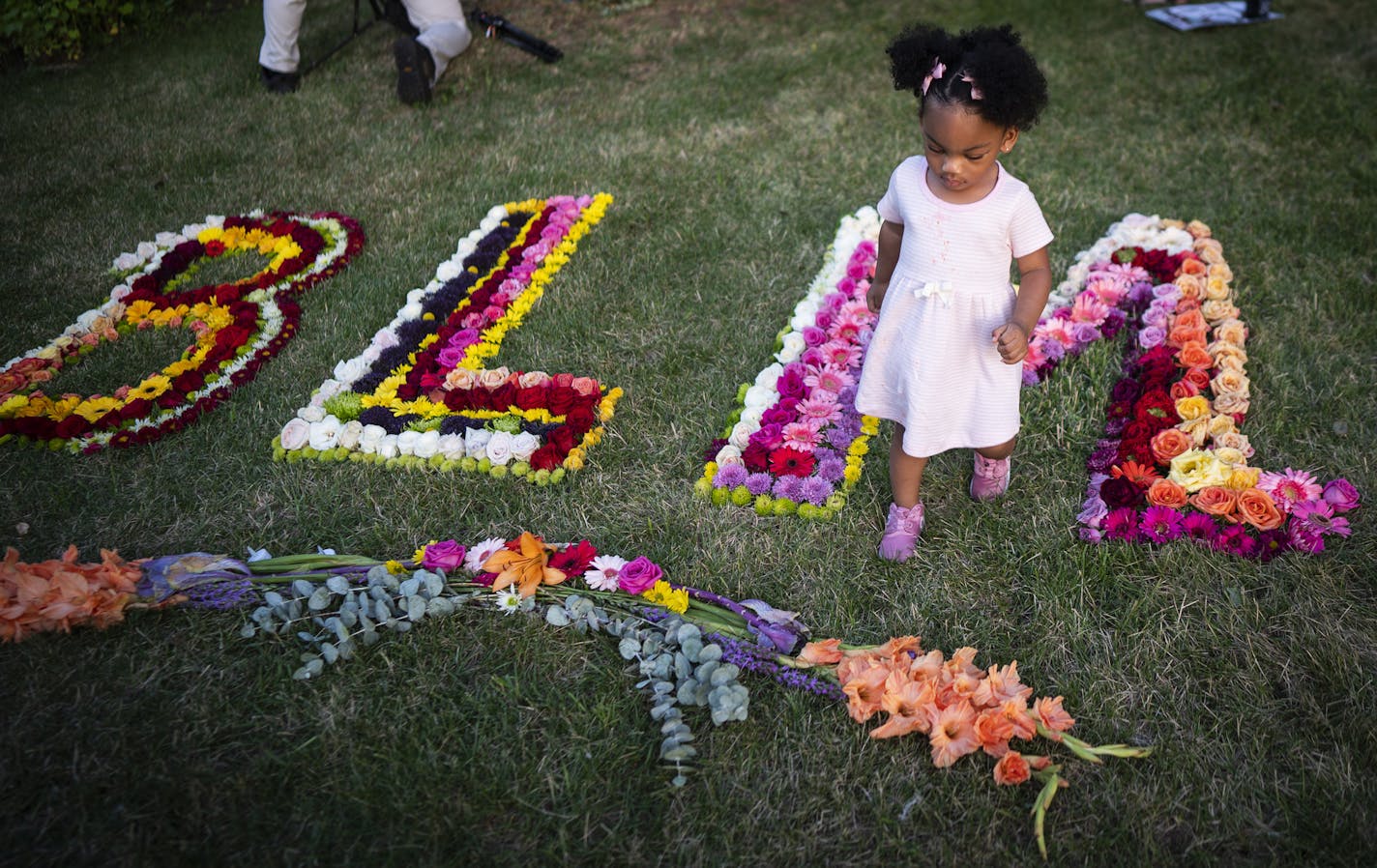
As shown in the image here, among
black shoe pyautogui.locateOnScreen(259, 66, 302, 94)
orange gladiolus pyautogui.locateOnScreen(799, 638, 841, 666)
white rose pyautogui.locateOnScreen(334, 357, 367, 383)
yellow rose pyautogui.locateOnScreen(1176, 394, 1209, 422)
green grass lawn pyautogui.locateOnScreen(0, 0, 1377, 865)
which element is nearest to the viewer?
green grass lawn pyautogui.locateOnScreen(0, 0, 1377, 865)

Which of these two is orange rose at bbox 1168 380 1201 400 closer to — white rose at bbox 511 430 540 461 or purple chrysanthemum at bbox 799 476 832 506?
purple chrysanthemum at bbox 799 476 832 506

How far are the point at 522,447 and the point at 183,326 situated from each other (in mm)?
1978

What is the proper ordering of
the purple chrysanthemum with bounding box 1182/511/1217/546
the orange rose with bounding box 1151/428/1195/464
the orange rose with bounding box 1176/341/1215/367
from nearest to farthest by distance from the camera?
the purple chrysanthemum with bounding box 1182/511/1217/546 → the orange rose with bounding box 1151/428/1195/464 → the orange rose with bounding box 1176/341/1215/367

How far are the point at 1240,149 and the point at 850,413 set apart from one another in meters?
3.37

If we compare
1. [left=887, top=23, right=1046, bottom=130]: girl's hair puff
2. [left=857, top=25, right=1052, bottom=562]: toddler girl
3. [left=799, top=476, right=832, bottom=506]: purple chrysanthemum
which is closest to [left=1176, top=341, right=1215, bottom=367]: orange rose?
[left=857, top=25, right=1052, bottom=562]: toddler girl

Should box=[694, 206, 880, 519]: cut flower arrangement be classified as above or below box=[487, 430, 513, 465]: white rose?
above

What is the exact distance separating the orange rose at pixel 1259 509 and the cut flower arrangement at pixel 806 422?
3.65 ft

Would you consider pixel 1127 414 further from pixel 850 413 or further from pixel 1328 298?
pixel 1328 298

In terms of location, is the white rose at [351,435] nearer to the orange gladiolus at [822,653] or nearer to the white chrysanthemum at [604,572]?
the white chrysanthemum at [604,572]

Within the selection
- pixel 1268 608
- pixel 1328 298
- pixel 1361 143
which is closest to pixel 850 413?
pixel 1268 608

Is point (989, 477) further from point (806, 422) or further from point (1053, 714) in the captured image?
point (1053, 714)

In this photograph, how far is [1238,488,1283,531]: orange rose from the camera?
107 inches

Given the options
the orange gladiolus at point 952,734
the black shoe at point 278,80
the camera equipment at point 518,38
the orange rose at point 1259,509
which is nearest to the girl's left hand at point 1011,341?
the orange gladiolus at point 952,734

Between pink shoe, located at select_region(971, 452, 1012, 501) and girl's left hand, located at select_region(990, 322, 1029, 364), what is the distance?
60 cm
